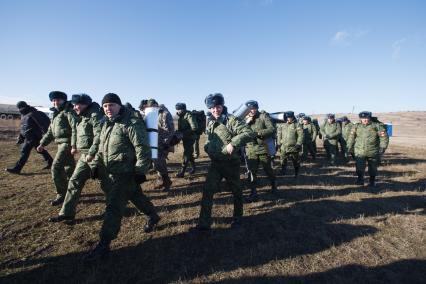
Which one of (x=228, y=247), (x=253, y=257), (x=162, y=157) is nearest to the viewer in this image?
(x=253, y=257)

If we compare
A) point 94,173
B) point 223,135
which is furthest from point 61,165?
point 223,135

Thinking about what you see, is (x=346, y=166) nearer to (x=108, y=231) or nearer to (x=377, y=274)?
(x=377, y=274)

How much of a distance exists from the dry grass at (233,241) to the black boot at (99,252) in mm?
115

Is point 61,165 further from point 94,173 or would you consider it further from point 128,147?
point 128,147

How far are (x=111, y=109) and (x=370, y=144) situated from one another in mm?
7897

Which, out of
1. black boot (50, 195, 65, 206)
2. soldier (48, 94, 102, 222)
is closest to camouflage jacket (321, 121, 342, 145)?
soldier (48, 94, 102, 222)

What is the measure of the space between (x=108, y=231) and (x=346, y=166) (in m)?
11.6

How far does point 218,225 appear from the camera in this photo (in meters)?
5.32

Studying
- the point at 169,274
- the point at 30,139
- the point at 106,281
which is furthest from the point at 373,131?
the point at 30,139

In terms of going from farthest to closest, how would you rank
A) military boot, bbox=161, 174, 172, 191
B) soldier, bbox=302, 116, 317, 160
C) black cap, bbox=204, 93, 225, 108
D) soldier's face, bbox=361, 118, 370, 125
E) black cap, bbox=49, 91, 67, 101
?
soldier, bbox=302, 116, 317, 160
soldier's face, bbox=361, 118, 370, 125
military boot, bbox=161, 174, 172, 191
black cap, bbox=49, 91, 67, 101
black cap, bbox=204, 93, 225, 108

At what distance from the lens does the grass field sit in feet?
12.4

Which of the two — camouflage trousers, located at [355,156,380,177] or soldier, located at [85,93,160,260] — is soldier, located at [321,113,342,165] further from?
soldier, located at [85,93,160,260]

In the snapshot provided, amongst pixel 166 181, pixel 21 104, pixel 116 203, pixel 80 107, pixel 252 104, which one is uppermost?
pixel 21 104

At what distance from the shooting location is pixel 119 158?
4102mm
